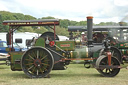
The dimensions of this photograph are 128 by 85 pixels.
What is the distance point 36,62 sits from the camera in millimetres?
7277

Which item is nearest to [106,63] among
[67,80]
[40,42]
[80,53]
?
[80,53]

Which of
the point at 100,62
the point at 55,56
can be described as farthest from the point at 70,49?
the point at 100,62

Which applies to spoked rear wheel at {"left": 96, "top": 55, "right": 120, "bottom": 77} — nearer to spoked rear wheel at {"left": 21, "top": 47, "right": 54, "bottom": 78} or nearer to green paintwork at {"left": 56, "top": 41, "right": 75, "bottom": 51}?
green paintwork at {"left": 56, "top": 41, "right": 75, "bottom": 51}

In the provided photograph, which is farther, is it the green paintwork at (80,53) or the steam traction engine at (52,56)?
the green paintwork at (80,53)

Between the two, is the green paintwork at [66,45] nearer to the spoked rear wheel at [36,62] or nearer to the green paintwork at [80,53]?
the green paintwork at [80,53]

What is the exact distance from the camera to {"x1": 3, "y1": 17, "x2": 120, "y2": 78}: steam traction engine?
23.9 feet

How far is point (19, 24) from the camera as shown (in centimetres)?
755

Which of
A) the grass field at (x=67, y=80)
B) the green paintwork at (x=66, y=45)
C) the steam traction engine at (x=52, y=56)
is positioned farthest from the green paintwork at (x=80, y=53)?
the grass field at (x=67, y=80)

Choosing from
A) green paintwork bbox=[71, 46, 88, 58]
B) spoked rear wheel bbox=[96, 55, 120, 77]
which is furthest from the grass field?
green paintwork bbox=[71, 46, 88, 58]

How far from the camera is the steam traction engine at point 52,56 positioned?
23.9 feet

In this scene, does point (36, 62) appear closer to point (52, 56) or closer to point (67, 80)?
point (52, 56)

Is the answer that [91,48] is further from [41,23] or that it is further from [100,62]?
[41,23]

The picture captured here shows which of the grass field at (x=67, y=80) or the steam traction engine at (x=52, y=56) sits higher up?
the steam traction engine at (x=52, y=56)

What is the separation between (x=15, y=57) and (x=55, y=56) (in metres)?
1.36
